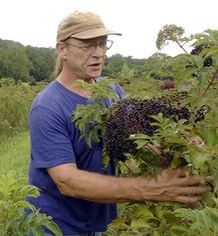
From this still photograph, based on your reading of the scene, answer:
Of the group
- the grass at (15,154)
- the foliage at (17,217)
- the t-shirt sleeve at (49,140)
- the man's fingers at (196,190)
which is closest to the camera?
the foliage at (17,217)

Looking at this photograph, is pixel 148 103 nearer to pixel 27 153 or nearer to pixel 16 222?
pixel 16 222

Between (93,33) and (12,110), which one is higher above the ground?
(93,33)

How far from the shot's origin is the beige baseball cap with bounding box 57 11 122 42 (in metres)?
2.61

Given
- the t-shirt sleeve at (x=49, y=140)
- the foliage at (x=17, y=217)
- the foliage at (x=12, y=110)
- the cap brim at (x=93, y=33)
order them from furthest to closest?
the foliage at (x=12, y=110)
the cap brim at (x=93, y=33)
the t-shirt sleeve at (x=49, y=140)
the foliage at (x=17, y=217)

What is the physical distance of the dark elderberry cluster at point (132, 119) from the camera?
1.93 meters

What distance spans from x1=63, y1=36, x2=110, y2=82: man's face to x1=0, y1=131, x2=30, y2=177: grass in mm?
5053

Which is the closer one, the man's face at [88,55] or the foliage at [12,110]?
the man's face at [88,55]

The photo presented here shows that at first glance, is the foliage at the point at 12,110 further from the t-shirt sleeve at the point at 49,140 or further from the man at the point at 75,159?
the t-shirt sleeve at the point at 49,140

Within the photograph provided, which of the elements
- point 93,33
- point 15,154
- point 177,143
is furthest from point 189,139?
point 15,154

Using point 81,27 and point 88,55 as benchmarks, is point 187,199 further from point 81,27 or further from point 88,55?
point 81,27

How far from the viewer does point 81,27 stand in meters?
2.64

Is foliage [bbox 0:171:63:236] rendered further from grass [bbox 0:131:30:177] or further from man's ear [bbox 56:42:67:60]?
grass [bbox 0:131:30:177]

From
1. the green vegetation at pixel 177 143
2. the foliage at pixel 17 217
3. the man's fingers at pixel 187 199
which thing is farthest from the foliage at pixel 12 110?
the foliage at pixel 17 217

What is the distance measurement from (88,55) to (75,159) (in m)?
0.53
